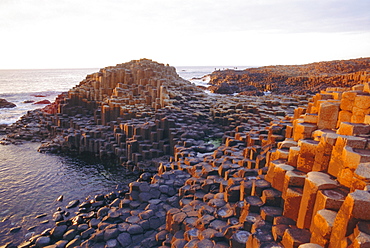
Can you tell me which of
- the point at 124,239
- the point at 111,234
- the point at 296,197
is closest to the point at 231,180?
the point at 296,197

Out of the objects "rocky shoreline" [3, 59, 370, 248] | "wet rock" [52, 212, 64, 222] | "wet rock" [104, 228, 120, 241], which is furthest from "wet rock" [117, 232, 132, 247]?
"wet rock" [52, 212, 64, 222]

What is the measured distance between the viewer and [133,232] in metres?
6.81

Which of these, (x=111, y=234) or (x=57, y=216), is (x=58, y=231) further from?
(x=111, y=234)

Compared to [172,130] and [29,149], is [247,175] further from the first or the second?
[29,149]

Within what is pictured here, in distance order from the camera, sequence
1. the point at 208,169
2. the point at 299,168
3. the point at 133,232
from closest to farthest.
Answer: the point at 299,168 < the point at 133,232 < the point at 208,169

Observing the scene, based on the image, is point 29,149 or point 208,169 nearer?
point 208,169

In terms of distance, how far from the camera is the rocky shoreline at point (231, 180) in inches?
161

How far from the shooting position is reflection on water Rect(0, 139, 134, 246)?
862 cm

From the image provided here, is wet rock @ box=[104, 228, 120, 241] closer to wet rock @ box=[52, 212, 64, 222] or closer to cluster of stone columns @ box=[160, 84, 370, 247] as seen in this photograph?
cluster of stone columns @ box=[160, 84, 370, 247]

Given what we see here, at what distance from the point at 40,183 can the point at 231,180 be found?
354 inches

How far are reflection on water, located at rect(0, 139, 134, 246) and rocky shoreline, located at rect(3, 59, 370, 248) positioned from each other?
30.7 inches

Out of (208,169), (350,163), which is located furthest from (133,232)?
(350,163)

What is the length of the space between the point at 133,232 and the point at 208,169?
10.8ft

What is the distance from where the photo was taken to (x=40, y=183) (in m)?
11.0
